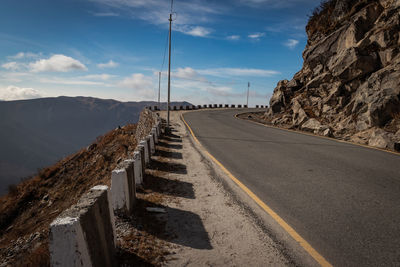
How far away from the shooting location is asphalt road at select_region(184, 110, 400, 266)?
2836mm

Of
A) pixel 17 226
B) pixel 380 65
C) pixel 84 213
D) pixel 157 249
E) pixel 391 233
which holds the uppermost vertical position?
pixel 380 65

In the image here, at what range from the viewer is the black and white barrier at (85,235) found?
1853mm

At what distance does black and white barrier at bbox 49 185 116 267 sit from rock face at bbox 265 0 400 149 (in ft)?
33.4

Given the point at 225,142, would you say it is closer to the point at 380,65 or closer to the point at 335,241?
the point at 335,241

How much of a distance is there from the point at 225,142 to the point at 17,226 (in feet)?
38.0

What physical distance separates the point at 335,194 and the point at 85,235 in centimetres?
428

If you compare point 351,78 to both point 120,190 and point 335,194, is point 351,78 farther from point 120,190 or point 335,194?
point 120,190

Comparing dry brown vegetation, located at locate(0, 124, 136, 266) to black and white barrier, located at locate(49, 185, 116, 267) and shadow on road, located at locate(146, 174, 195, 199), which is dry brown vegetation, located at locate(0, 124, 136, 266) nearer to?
shadow on road, located at locate(146, 174, 195, 199)

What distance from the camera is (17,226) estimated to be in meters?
11.9

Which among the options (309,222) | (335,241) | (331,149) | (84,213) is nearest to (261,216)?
(309,222)

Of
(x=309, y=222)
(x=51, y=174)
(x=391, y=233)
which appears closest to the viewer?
(x=391, y=233)

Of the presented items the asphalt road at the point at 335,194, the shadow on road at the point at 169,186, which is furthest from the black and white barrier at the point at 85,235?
the asphalt road at the point at 335,194

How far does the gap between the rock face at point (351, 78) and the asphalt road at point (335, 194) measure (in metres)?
3.90

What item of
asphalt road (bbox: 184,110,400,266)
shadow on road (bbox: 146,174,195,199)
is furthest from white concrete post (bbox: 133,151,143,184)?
asphalt road (bbox: 184,110,400,266)
